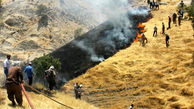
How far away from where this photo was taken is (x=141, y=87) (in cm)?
1623

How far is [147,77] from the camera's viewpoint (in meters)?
17.0

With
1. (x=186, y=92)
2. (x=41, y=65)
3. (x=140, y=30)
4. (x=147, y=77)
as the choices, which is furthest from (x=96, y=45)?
(x=186, y=92)

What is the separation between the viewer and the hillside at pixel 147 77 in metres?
14.7

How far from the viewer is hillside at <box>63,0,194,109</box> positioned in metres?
14.7

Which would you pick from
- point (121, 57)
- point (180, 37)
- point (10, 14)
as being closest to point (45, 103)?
point (121, 57)

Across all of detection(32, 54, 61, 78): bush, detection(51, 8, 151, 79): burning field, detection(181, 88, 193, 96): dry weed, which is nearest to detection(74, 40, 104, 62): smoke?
detection(51, 8, 151, 79): burning field

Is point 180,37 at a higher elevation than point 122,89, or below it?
higher

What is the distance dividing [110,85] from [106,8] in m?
25.7

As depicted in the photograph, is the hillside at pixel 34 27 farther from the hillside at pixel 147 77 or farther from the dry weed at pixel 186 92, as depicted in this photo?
the dry weed at pixel 186 92

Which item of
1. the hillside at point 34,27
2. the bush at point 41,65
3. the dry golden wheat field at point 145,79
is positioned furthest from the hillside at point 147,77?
the hillside at point 34,27

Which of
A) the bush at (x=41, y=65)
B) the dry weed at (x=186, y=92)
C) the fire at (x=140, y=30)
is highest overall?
the fire at (x=140, y=30)

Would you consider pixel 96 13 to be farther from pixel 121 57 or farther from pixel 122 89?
pixel 122 89

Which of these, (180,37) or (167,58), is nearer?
(167,58)

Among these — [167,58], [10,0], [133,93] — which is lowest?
[133,93]
